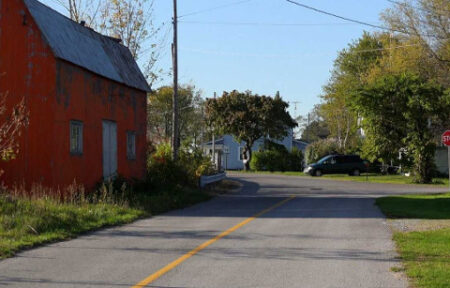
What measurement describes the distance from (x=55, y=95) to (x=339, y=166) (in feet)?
116

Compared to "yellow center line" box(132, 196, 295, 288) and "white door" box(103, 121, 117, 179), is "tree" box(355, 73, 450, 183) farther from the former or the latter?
"yellow center line" box(132, 196, 295, 288)

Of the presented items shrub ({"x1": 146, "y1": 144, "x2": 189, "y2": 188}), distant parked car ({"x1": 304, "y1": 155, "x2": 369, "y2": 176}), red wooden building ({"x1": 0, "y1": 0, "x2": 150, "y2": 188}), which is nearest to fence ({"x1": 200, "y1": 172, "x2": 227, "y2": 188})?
shrub ({"x1": 146, "y1": 144, "x2": 189, "y2": 188})

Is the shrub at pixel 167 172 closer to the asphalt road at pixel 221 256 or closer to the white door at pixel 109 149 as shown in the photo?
the white door at pixel 109 149

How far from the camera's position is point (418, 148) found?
3978 centimetres

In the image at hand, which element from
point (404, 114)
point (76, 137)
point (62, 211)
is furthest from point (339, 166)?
point (62, 211)

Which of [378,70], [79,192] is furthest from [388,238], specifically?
[378,70]

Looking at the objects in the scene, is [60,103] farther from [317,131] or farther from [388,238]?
[317,131]

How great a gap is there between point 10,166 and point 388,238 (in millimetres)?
11598

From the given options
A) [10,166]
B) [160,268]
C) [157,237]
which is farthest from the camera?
[10,166]

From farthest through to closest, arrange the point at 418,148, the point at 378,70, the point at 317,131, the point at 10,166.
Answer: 1. the point at 317,131
2. the point at 378,70
3. the point at 418,148
4. the point at 10,166

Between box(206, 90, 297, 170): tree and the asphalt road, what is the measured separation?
4547 centimetres

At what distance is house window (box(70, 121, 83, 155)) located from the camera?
67.2 ft

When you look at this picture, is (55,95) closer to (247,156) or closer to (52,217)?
(52,217)

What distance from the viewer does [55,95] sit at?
19.4 m
